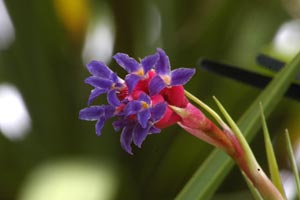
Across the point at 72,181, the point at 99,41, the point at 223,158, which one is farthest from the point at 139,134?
the point at 99,41

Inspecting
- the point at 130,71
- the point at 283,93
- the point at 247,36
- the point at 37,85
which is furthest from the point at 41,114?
the point at 130,71

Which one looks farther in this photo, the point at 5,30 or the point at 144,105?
the point at 5,30

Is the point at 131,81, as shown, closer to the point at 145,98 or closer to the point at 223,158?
the point at 145,98

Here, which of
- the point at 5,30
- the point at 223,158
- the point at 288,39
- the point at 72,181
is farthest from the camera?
the point at 5,30

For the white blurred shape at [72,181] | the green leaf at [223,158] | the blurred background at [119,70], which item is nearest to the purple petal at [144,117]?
the green leaf at [223,158]

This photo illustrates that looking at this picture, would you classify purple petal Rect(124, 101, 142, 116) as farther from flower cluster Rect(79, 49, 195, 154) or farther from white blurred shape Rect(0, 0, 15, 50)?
white blurred shape Rect(0, 0, 15, 50)

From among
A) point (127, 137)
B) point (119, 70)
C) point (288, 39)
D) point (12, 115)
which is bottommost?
point (12, 115)

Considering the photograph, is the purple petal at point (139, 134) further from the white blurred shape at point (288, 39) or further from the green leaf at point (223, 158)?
the white blurred shape at point (288, 39)
